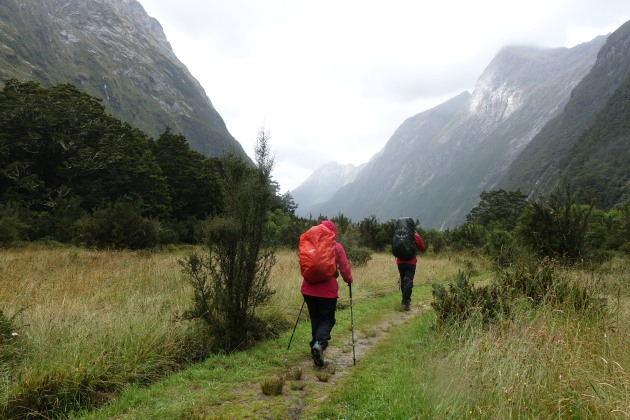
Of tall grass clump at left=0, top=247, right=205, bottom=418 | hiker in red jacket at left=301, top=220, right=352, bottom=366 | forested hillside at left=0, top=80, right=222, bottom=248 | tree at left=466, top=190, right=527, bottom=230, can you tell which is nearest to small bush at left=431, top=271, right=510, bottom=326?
hiker in red jacket at left=301, top=220, right=352, bottom=366

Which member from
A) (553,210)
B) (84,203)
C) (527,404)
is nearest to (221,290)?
(527,404)

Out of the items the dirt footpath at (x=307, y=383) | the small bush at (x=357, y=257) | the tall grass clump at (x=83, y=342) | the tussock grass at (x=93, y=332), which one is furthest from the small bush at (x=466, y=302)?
the small bush at (x=357, y=257)

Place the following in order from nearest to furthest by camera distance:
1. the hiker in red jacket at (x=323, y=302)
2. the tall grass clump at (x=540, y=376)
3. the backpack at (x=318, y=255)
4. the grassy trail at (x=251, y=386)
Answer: the tall grass clump at (x=540, y=376)
the grassy trail at (x=251, y=386)
the backpack at (x=318, y=255)
the hiker in red jacket at (x=323, y=302)

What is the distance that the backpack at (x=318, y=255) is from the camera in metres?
5.11

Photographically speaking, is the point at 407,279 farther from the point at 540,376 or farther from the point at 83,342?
the point at 83,342

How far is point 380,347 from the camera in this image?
19.6 feet

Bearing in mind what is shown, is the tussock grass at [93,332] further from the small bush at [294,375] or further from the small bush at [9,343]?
the small bush at [294,375]

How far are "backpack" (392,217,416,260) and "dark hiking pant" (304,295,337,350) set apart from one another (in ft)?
13.4

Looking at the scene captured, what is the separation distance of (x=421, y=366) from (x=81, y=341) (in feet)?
14.4

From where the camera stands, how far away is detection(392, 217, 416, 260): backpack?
8.98 m

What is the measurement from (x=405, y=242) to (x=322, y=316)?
426cm

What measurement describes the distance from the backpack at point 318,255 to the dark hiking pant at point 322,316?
0.36m

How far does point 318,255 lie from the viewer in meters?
5.13

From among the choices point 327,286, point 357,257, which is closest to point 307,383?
point 327,286
